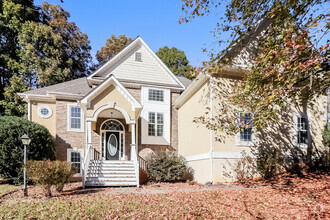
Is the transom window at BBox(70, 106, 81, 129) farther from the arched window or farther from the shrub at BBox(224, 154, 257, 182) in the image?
the shrub at BBox(224, 154, 257, 182)

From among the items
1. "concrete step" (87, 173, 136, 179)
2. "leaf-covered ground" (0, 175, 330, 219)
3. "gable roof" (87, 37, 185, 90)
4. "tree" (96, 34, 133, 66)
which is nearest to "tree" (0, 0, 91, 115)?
"tree" (96, 34, 133, 66)

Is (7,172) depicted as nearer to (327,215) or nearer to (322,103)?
(327,215)

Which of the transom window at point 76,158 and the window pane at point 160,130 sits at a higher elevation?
the window pane at point 160,130

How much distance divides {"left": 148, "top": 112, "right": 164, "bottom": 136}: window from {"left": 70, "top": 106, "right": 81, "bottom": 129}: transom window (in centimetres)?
452

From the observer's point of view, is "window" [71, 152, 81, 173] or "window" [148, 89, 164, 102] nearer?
"window" [71, 152, 81, 173]

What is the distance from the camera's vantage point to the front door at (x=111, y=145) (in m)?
14.9

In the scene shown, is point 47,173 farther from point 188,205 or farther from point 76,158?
point 76,158

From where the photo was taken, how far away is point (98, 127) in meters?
14.7

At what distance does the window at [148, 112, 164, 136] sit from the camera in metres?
15.5

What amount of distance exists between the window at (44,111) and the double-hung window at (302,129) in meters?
14.8

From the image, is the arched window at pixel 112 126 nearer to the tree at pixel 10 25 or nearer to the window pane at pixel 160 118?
the window pane at pixel 160 118

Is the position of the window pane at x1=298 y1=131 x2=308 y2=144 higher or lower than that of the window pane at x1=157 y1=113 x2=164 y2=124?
lower

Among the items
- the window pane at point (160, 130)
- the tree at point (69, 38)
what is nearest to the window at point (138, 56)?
the window pane at point (160, 130)

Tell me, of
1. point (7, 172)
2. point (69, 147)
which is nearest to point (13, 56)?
point (69, 147)
